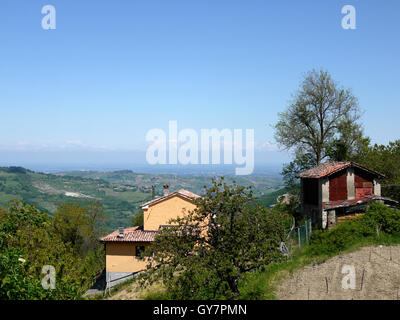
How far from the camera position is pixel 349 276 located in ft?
49.5

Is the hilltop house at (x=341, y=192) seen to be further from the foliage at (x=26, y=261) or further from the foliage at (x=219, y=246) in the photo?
the foliage at (x=26, y=261)

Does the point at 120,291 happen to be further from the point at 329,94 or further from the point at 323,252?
the point at 329,94

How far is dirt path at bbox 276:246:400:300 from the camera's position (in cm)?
1342

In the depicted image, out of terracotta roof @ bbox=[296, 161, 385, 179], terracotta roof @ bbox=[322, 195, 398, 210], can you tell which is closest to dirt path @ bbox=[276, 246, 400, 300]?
terracotta roof @ bbox=[322, 195, 398, 210]

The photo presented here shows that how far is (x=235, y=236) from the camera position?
15.4 m

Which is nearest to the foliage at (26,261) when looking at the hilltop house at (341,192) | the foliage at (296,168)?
the hilltop house at (341,192)

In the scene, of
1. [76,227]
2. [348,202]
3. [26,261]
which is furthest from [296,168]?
[26,261]

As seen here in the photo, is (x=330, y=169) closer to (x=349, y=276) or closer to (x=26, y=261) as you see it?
(x=349, y=276)

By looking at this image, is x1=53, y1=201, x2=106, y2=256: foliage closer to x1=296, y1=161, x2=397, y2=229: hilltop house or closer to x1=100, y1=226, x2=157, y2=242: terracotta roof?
x1=100, y1=226, x2=157, y2=242: terracotta roof

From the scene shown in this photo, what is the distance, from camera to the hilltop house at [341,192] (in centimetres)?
2528

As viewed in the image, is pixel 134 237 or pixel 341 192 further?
pixel 134 237

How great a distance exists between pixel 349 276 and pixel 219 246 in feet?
18.2

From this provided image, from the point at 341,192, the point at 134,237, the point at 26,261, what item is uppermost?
the point at 341,192
